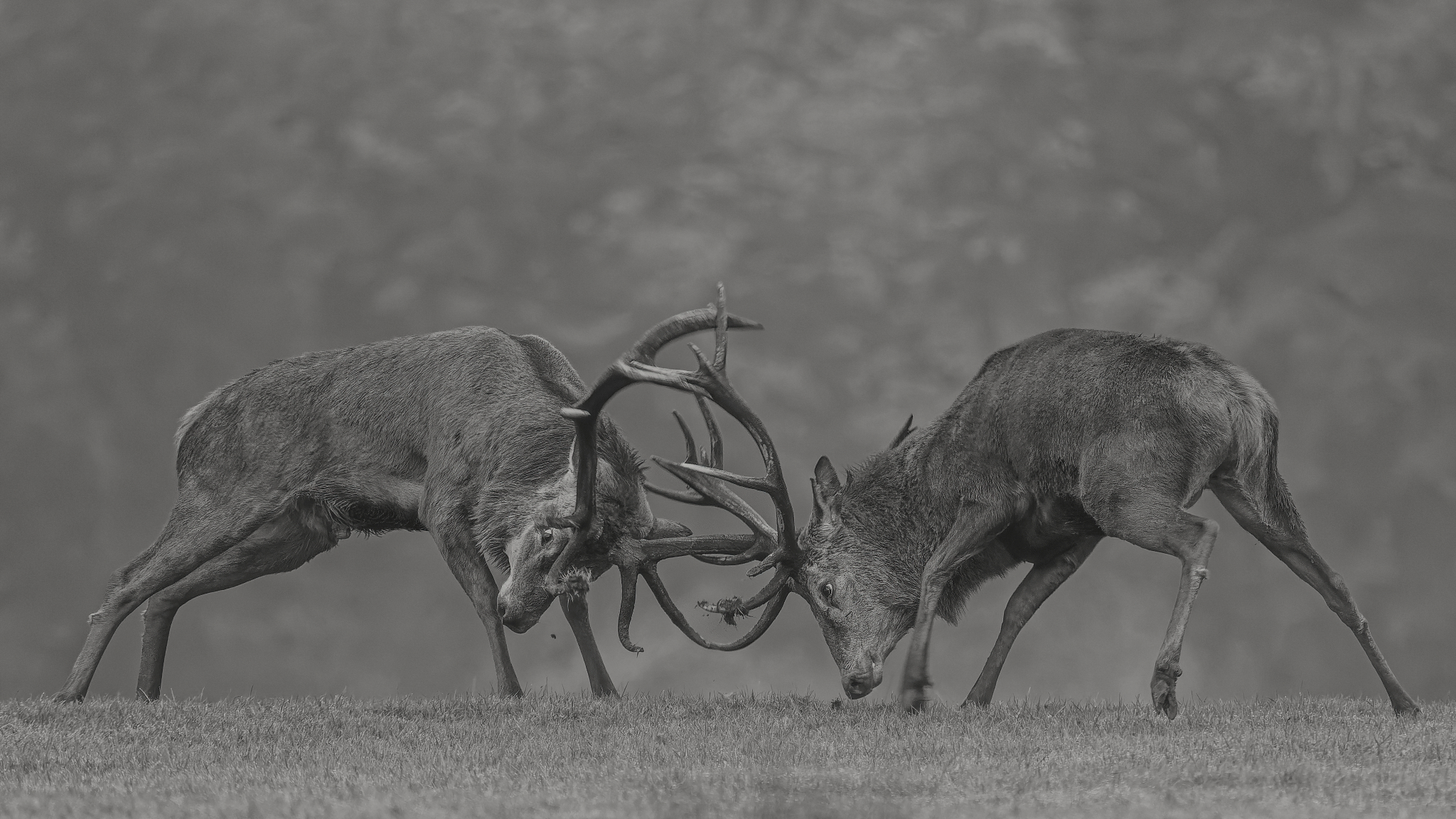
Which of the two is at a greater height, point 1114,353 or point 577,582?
point 1114,353

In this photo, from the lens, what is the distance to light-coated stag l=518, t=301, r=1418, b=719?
9.64m

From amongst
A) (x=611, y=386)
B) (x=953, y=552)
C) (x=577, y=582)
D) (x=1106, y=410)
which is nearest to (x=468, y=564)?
(x=577, y=582)

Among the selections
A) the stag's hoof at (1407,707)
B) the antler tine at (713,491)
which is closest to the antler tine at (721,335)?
the antler tine at (713,491)

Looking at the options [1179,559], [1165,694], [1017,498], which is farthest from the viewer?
[1017,498]

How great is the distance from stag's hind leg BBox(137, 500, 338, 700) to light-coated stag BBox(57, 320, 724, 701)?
0.04 ft

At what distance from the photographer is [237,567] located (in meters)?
12.4

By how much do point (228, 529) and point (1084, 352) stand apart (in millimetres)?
6383

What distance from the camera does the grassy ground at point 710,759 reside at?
6.19 metres

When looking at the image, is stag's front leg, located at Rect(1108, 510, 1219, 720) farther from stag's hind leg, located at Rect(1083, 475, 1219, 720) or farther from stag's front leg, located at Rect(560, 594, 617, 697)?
stag's front leg, located at Rect(560, 594, 617, 697)

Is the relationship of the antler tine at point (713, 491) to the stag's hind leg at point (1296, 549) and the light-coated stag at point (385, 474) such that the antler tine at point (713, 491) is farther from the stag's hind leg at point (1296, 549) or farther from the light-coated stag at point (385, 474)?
the stag's hind leg at point (1296, 549)

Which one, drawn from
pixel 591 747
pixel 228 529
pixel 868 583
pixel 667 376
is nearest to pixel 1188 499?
pixel 868 583

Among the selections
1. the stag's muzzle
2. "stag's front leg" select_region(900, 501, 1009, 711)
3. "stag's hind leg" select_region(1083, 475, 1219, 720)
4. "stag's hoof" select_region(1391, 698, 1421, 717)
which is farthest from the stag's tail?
the stag's muzzle

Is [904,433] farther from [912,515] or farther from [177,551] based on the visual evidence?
[177,551]

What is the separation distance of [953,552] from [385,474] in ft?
13.8
